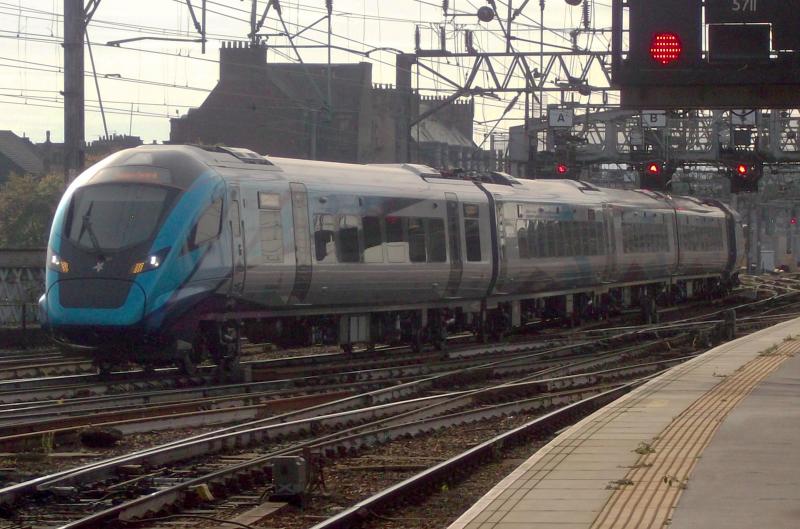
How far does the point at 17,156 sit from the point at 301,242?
9001 centimetres

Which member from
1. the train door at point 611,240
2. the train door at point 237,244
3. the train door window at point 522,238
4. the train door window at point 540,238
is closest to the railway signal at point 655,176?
the train door at point 611,240

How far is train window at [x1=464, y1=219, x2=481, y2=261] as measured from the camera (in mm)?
24145

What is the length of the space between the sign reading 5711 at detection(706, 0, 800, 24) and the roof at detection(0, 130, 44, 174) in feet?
293

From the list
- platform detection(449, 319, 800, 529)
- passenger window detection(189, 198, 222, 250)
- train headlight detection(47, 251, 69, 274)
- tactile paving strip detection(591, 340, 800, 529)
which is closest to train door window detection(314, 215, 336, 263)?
passenger window detection(189, 198, 222, 250)

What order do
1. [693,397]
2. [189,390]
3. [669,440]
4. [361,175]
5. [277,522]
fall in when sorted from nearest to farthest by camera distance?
[277,522] < [669,440] < [693,397] < [189,390] < [361,175]

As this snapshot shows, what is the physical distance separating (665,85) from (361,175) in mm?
5327

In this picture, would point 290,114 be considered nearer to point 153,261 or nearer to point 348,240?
point 348,240

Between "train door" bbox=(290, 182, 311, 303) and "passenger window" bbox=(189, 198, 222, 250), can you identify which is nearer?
"passenger window" bbox=(189, 198, 222, 250)

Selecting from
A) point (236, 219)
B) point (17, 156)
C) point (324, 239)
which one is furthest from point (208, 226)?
point (17, 156)

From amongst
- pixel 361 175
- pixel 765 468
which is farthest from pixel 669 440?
pixel 361 175

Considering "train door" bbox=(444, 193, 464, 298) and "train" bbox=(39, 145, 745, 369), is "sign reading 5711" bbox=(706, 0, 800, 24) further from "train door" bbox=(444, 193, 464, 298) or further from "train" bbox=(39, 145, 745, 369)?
"train door" bbox=(444, 193, 464, 298)

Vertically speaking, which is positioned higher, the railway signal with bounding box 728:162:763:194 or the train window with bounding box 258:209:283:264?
the railway signal with bounding box 728:162:763:194

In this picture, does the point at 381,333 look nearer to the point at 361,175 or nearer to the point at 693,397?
the point at 361,175

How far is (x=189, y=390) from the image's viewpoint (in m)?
15.9
